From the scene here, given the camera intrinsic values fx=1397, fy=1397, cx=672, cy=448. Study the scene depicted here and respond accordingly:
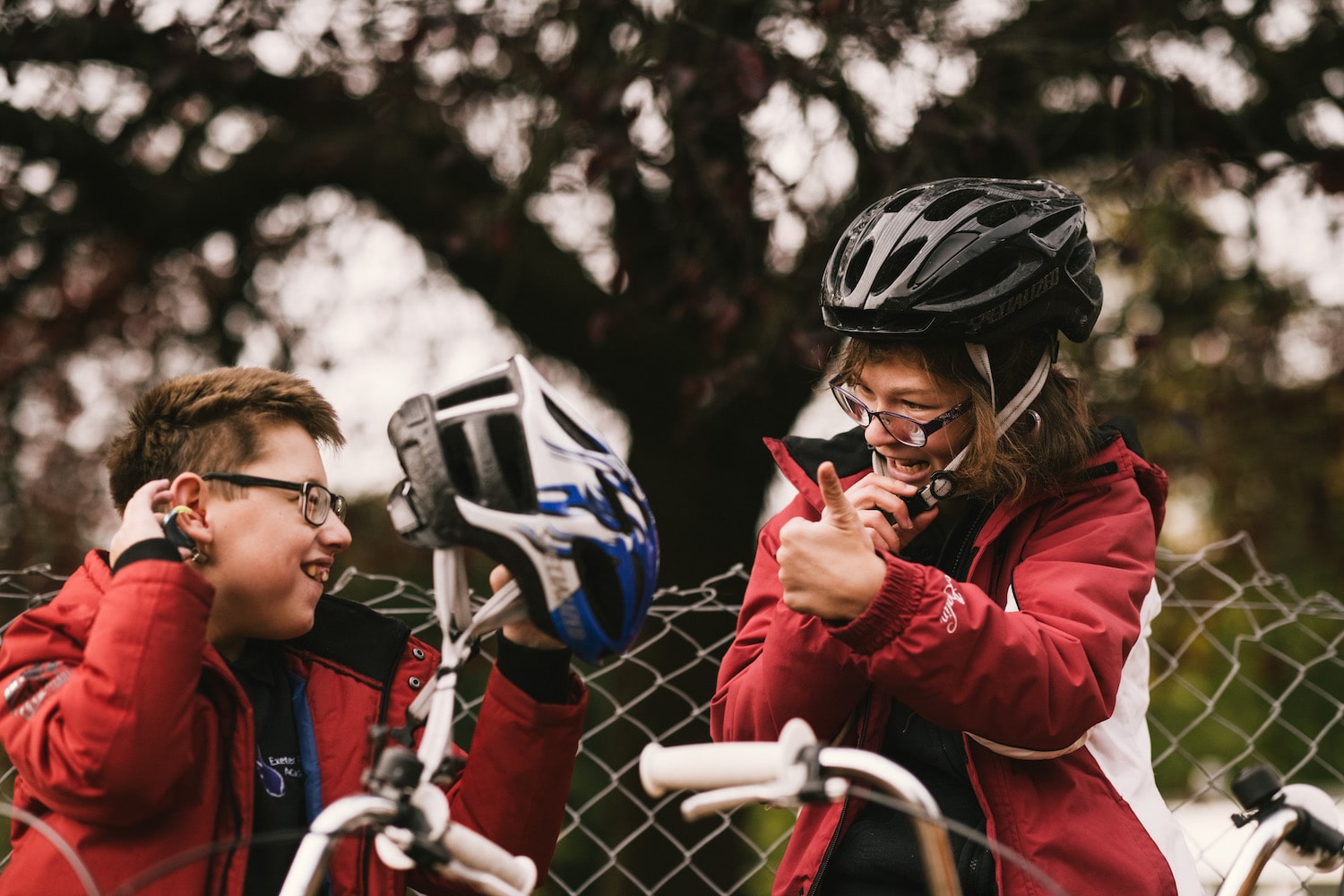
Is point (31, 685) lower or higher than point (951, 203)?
lower

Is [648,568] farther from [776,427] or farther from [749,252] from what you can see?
[776,427]

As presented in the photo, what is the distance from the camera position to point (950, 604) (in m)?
2.10

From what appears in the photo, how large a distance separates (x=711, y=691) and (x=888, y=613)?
3181 mm

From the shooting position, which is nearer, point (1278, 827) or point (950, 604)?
point (1278, 827)

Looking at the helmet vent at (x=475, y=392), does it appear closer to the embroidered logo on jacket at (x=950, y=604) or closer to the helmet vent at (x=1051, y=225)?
the embroidered logo on jacket at (x=950, y=604)

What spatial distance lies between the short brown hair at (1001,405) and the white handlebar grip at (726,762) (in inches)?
36.2

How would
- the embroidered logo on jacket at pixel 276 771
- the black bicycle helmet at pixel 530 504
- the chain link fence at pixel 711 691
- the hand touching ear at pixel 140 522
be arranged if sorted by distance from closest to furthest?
the black bicycle helmet at pixel 530 504, the hand touching ear at pixel 140 522, the embroidered logo on jacket at pixel 276 771, the chain link fence at pixel 711 691

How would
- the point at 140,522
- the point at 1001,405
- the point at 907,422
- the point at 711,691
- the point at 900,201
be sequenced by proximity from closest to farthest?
the point at 140,522 → the point at 907,422 → the point at 1001,405 → the point at 900,201 → the point at 711,691

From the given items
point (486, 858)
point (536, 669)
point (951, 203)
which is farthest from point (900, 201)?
point (486, 858)

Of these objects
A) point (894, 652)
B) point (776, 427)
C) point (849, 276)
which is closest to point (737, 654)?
point (894, 652)

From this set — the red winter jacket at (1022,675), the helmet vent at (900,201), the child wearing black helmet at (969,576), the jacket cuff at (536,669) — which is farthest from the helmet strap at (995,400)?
the jacket cuff at (536,669)

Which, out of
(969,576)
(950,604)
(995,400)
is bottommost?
(969,576)

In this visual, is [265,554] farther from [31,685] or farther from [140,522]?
[31,685]

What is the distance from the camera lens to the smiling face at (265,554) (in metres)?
2.41
